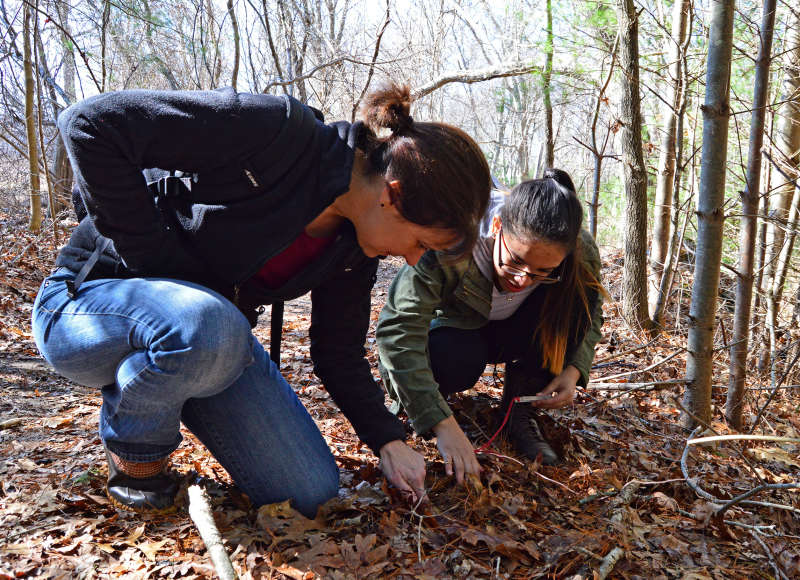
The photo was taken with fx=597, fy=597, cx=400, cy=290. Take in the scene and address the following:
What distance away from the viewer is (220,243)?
5.97 ft

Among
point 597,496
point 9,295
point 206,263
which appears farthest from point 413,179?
point 9,295

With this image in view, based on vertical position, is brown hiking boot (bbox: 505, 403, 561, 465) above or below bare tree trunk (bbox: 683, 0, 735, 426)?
below

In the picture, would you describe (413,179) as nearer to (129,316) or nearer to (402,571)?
(129,316)

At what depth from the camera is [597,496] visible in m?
2.11

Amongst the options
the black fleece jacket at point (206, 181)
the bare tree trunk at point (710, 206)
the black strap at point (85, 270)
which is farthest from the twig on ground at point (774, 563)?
the black strap at point (85, 270)

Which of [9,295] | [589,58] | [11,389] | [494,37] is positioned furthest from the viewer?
[494,37]

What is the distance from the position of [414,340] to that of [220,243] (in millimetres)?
860

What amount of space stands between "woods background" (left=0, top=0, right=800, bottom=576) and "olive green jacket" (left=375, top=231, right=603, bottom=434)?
87cm

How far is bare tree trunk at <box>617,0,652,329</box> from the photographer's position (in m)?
4.51

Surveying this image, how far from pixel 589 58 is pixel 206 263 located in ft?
22.2

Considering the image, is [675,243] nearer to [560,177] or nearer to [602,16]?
[560,177]

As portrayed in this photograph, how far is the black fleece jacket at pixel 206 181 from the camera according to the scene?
1.64 m

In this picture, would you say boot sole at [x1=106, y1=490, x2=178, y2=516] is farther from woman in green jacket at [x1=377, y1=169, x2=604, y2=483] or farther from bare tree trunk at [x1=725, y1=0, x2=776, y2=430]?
bare tree trunk at [x1=725, y1=0, x2=776, y2=430]

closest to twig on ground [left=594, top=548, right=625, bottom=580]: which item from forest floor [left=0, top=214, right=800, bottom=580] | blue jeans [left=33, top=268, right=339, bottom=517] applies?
forest floor [left=0, top=214, right=800, bottom=580]
